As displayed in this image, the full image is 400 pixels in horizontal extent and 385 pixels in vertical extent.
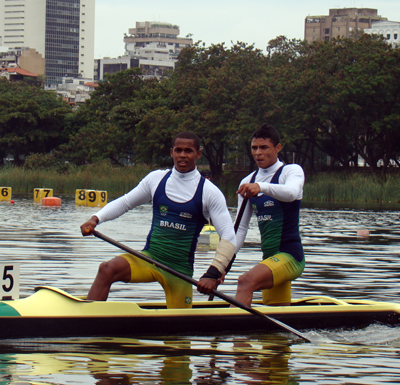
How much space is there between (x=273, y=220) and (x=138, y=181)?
38.6m

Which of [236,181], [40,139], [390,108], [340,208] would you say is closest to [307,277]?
[340,208]

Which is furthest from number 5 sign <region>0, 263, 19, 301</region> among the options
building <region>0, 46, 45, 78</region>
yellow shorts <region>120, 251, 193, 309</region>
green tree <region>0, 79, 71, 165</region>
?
building <region>0, 46, 45, 78</region>

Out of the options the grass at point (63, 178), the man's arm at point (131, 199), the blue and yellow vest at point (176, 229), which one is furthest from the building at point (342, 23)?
the blue and yellow vest at point (176, 229)

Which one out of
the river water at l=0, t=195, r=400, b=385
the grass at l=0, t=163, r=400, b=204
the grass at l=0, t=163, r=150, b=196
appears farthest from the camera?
the grass at l=0, t=163, r=150, b=196

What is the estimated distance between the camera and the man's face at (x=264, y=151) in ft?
26.6

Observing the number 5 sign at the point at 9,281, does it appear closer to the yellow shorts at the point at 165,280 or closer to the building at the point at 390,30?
the yellow shorts at the point at 165,280

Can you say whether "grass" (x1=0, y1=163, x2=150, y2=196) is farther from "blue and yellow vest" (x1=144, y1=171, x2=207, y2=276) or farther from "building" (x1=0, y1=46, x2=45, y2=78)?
"building" (x1=0, y1=46, x2=45, y2=78)

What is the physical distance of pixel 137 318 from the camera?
26.2 feet

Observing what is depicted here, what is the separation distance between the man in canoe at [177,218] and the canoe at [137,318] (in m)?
0.21

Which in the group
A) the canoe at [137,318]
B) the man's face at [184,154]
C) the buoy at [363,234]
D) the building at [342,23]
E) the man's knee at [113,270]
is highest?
the building at [342,23]

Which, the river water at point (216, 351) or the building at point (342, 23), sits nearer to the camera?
the river water at point (216, 351)

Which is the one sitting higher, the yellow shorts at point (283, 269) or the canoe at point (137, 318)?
the yellow shorts at point (283, 269)

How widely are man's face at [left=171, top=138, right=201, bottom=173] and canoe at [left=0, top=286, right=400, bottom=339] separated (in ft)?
4.28

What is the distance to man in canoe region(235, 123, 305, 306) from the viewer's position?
7.95 metres
